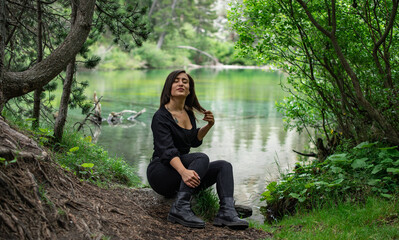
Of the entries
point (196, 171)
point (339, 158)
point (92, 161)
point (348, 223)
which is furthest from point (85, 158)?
point (348, 223)

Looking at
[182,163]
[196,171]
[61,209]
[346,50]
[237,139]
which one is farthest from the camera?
[237,139]

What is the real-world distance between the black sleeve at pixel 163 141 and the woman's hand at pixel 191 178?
193 mm

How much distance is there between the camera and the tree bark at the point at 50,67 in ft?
12.0

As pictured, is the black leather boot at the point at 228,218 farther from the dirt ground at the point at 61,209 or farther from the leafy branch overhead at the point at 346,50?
the leafy branch overhead at the point at 346,50

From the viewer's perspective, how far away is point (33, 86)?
3.84 metres

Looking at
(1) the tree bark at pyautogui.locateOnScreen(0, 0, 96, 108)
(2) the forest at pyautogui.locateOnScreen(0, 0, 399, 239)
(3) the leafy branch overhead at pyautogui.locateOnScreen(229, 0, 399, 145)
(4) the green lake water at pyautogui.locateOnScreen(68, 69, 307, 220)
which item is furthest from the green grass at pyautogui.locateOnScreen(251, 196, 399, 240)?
(1) the tree bark at pyautogui.locateOnScreen(0, 0, 96, 108)

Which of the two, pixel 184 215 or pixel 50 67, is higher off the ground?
pixel 50 67

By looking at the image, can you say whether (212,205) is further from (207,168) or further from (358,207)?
(358,207)

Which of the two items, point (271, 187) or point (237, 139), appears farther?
point (237, 139)

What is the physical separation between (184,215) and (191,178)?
29 centimetres

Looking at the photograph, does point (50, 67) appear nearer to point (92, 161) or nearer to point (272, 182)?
point (92, 161)

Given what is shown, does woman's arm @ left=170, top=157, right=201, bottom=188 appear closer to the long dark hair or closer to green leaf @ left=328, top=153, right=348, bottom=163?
the long dark hair

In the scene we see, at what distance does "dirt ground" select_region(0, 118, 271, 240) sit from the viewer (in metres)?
2.61

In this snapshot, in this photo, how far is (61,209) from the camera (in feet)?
9.51
